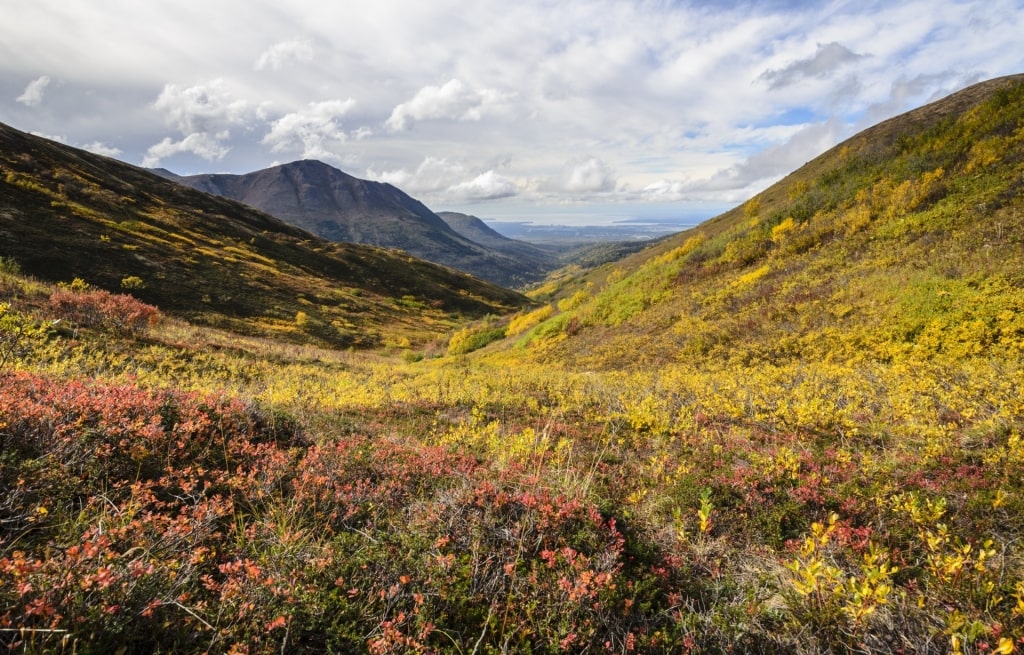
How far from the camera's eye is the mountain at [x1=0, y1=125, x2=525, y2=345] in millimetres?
40562

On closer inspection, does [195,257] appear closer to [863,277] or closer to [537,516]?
[537,516]

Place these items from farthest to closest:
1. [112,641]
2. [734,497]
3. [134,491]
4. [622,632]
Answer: [734,497]
[134,491]
[622,632]
[112,641]

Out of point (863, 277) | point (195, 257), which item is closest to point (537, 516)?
point (863, 277)

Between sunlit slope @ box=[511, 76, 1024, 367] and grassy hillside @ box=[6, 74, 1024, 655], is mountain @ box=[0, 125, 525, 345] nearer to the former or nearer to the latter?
sunlit slope @ box=[511, 76, 1024, 367]

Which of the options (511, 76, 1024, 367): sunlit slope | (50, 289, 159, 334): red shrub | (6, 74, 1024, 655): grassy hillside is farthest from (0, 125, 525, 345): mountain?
(6, 74, 1024, 655): grassy hillside

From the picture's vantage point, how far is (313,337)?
41.1 m

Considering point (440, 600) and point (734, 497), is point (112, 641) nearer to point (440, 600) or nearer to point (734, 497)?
point (440, 600)

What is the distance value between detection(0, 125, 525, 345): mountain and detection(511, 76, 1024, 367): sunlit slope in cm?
3090

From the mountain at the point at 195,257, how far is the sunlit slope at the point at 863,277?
3090cm

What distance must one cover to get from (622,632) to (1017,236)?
2194 cm

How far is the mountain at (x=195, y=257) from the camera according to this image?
4056 cm

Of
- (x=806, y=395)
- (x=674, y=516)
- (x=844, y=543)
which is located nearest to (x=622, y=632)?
(x=674, y=516)

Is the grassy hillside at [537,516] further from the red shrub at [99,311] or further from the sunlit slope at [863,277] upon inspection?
the red shrub at [99,311]

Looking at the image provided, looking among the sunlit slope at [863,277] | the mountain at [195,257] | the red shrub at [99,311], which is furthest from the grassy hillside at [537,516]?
the mountain at [195,257]
